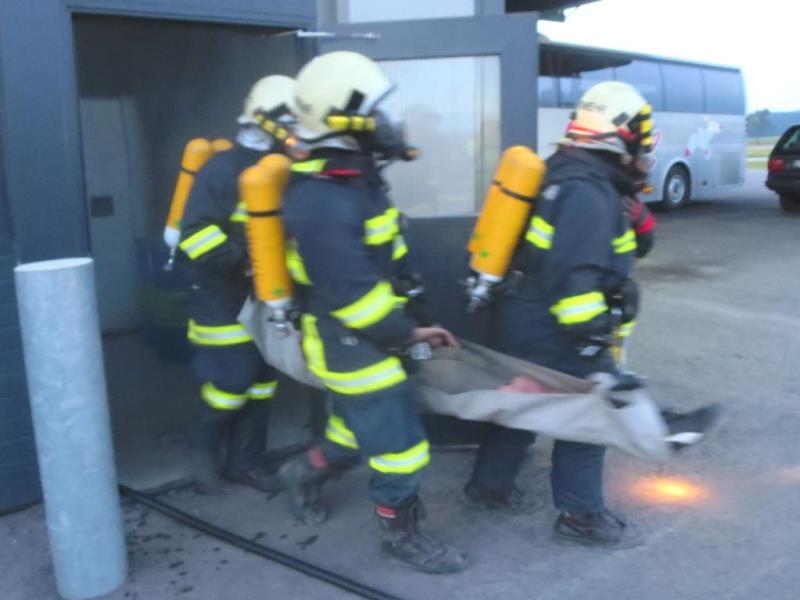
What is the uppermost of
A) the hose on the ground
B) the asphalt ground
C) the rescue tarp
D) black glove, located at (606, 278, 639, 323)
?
black glove, located at (606, 278, 639, 323)

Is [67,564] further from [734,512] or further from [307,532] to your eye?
[734,512]

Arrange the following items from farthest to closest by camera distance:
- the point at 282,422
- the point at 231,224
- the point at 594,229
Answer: the point at 282,422
the point at 231,224
the point at 594,229

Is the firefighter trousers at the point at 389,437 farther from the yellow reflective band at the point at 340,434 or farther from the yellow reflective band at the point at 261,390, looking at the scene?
the yellow reflective band at the point at 261,390

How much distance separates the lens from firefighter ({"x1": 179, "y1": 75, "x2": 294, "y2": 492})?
11.6 ft

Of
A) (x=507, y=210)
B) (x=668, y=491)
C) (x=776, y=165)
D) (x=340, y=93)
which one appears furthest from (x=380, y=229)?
(x=776, y=165)

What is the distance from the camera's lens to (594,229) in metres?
3.07

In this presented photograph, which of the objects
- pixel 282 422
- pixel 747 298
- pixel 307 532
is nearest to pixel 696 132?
pixel 747 298

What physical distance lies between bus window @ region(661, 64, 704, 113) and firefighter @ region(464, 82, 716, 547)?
13704mm

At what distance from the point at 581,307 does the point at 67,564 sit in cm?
207

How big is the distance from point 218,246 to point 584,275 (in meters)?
1.49

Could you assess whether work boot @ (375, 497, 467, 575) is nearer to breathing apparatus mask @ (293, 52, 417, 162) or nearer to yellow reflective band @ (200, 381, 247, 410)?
yellow reflective band @ (200, 381, 247, 410)

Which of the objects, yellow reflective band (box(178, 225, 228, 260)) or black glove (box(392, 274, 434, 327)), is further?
yellow reflective band (box(178, 225, 228, 260))

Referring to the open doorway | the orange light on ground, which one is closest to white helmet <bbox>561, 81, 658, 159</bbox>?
the orange light on ground

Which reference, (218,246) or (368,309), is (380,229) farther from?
(218,246)
